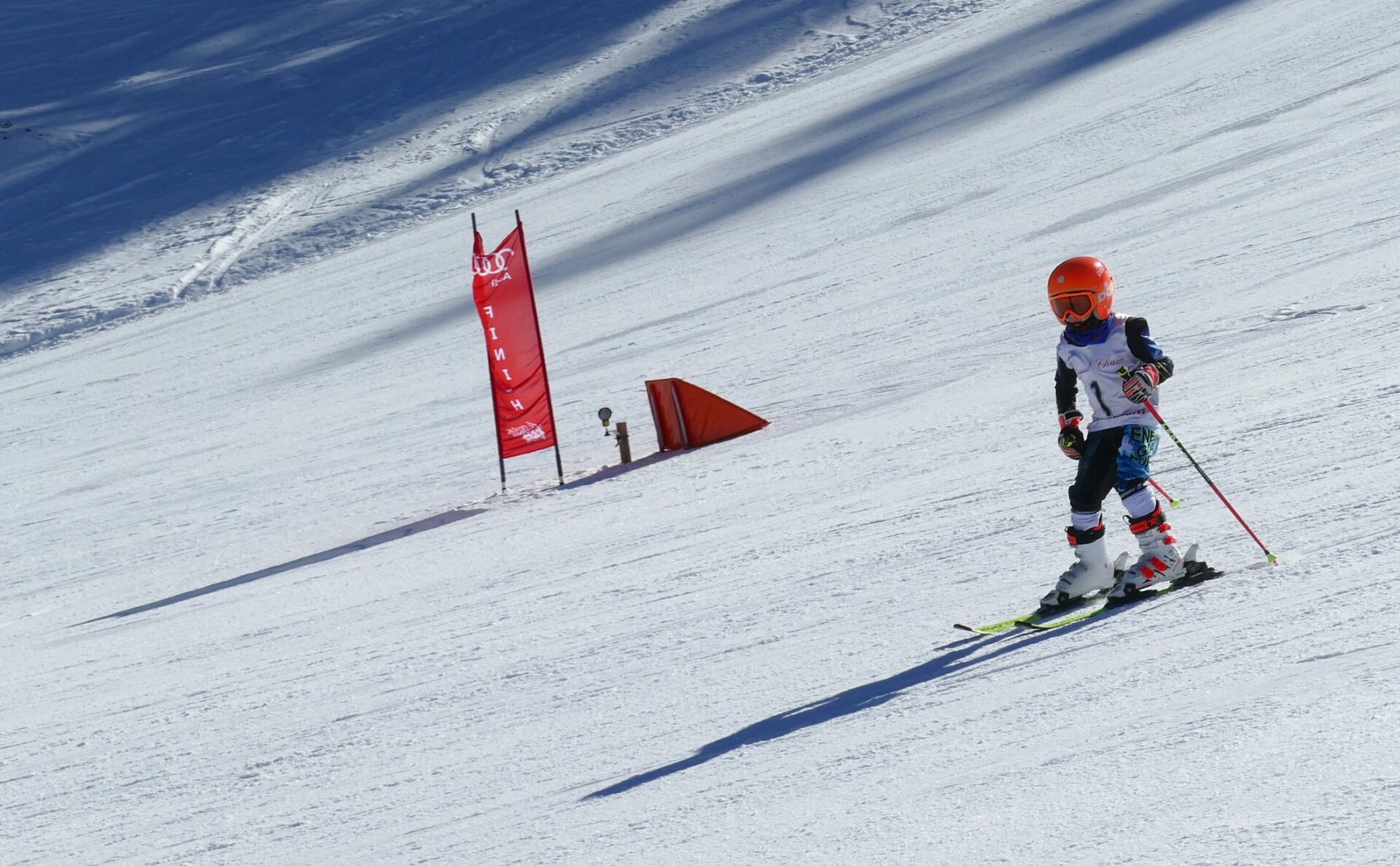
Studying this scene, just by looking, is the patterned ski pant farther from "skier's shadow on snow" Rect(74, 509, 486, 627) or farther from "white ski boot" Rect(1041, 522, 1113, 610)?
"skier's shadow on snow" Rect(74, 509, 486, 627)

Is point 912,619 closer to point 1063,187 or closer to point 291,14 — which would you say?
point 1063,187

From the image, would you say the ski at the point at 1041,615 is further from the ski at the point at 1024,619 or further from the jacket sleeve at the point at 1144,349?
the jacket sleeve at the point at 1144,349

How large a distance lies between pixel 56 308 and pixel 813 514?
1668cm

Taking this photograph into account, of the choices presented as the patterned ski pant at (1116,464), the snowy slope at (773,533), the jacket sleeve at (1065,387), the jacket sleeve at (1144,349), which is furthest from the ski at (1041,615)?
the jacket sleeve at (1144,349)

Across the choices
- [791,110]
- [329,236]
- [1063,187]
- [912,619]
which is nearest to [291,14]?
[329,236]

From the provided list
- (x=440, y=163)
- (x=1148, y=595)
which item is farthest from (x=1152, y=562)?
(x=440, y=163)

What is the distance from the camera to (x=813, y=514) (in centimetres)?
786

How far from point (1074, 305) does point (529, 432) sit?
5852 mm

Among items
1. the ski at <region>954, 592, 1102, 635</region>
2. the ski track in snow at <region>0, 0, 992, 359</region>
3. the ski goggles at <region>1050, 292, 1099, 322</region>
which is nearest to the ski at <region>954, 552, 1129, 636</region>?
the ski at <region>954, 592, 1102, 635</region>

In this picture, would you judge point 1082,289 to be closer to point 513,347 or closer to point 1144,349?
point 1144,349

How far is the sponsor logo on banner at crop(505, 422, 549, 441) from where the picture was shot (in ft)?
34.7

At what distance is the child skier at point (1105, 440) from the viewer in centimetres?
529

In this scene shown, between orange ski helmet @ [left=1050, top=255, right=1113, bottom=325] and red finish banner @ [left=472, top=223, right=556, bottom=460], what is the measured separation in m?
5.66

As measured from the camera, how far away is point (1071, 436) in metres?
5.29
